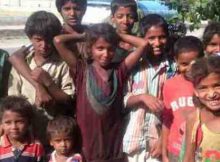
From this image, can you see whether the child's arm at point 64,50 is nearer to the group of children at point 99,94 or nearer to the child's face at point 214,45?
the group of children at point 99,94

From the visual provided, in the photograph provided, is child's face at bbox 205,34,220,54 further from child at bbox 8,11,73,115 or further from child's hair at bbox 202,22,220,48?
child at bbox 8,11,73,115

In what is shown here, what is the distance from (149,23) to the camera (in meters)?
3.97

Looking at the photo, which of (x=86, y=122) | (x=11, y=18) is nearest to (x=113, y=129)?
(x=86, y=122)

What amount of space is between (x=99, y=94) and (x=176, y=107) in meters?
0.54

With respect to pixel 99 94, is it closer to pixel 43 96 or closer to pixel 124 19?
pixel 43 96

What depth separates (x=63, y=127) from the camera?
3754 mm

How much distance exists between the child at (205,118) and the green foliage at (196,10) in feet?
5.35

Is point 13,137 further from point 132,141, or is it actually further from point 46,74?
point 132,141

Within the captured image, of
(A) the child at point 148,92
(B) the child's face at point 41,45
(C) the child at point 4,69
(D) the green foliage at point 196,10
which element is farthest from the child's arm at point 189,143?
(D) the green foliage at point 196,10

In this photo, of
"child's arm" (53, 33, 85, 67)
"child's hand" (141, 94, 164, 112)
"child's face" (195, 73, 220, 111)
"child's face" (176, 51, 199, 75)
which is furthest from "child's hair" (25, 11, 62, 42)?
"child's face" (195, 73, 220, 111)

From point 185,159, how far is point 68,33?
137cm

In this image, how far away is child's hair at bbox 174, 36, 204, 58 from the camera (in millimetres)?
3766

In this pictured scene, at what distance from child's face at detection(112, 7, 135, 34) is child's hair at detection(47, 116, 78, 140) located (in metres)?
0.84

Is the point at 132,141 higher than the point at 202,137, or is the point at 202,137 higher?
the point at 202,137
